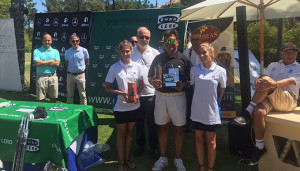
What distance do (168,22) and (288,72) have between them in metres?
2.77

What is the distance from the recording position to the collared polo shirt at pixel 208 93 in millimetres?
2543

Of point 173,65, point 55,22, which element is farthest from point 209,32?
point 55,22

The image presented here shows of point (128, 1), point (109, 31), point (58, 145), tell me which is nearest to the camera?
point (58, 145)

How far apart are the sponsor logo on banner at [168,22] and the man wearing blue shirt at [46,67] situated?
2400 millimetres

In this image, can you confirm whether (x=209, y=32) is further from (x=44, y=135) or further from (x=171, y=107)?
(x=44, y=135)

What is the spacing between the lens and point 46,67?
483cm

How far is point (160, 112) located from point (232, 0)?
1648mm

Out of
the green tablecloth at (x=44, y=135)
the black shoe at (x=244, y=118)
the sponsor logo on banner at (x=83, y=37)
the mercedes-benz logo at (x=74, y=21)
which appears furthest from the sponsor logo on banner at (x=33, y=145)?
the mercedes-benz logo at (x=74, y=21)

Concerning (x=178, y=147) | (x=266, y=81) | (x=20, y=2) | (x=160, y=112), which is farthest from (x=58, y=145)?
(x=20, y=2)

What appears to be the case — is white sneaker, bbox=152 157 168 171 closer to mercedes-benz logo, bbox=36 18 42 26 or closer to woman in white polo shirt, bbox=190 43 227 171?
woman in white polo shirt, bbox=190 43 227 171

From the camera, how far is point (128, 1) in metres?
28.7

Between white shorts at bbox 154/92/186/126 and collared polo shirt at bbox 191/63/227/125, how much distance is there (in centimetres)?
19

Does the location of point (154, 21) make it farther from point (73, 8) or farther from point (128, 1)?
point (73, 8)

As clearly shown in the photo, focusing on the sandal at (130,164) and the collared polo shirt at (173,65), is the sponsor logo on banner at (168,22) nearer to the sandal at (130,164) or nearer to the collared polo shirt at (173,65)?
the collared polo shirt at (173,65)
